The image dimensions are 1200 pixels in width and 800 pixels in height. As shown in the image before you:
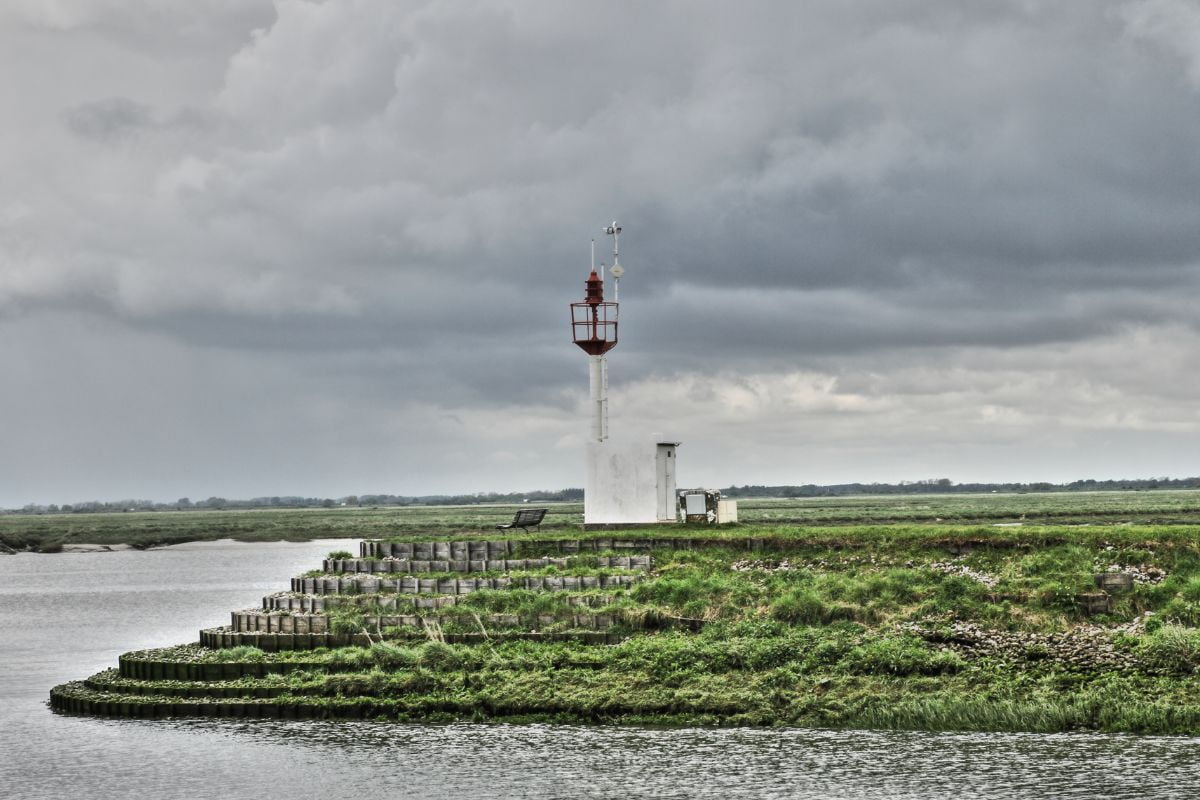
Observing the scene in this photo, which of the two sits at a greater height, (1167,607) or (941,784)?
(1167,607)

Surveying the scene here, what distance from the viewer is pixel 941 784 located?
24766 millimetres

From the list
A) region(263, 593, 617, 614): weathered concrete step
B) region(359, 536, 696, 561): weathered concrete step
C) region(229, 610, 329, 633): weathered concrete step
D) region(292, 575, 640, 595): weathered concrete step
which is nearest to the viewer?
region(229, 610, 329, 633): weathered concrete step

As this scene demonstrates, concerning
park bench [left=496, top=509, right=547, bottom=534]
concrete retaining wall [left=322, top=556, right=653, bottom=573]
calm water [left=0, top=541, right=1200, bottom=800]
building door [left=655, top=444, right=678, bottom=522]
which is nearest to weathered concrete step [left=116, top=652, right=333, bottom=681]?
calm water [left=0, top=541, right=1200, bottom=800]

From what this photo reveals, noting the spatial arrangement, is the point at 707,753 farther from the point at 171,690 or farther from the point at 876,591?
the point at 171,690

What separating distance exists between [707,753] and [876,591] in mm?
11428

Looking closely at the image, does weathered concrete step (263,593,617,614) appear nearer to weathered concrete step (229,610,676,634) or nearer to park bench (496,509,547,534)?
weathered concrete step (229,610,676,634)

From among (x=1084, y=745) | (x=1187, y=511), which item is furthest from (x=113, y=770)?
(x=1187, y=511)

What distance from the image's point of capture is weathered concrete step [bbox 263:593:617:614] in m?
39.4

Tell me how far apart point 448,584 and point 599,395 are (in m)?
12.1

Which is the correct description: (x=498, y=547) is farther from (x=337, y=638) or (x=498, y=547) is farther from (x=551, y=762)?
(x=551, y=762)

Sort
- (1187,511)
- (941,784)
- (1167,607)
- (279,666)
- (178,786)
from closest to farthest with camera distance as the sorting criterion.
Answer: (941,784) < (178,786) < (1167,607) < (279,666) < (1187,511)

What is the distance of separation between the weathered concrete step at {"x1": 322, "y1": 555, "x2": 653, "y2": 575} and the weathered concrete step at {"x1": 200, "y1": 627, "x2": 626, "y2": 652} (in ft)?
16.3

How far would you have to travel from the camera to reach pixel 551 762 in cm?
2759

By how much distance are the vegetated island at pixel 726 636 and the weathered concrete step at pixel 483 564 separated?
0.07 m
